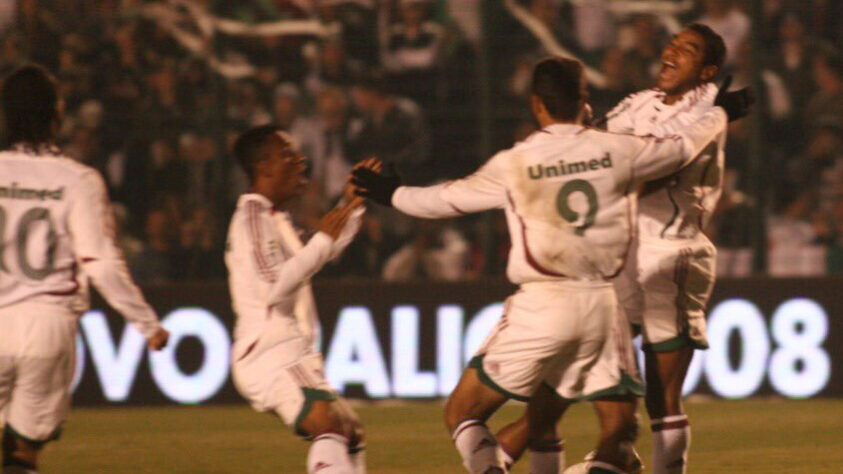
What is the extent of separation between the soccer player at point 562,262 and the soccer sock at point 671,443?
0.57 metres

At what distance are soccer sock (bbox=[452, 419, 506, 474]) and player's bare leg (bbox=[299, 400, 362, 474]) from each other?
1.34 ft

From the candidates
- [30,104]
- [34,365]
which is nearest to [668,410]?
[34,365]

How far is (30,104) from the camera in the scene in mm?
5332

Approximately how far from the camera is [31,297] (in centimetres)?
528

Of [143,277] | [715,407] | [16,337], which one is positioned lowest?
[715,407]

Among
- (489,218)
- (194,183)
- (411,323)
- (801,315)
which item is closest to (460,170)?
(489,218)

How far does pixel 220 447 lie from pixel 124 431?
3.88 ft

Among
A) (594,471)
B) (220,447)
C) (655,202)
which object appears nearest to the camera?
(594,471)

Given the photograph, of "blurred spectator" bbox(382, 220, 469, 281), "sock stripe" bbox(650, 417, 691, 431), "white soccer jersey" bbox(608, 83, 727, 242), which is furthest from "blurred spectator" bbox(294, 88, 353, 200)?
"sock stripe" bbox(650, 417, 691, 431)

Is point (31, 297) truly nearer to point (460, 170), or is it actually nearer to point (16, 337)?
point (16, 337)

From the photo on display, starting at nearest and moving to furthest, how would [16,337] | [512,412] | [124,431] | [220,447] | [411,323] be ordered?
[16,337]
[220,447]
[124,431]
[512,412]
[411,323]

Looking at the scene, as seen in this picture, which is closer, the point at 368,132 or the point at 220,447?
the point at 220,447

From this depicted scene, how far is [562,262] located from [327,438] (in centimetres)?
104

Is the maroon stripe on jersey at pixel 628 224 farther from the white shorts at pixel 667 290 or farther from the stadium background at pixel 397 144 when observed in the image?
the stadium background at pixel 397 144
